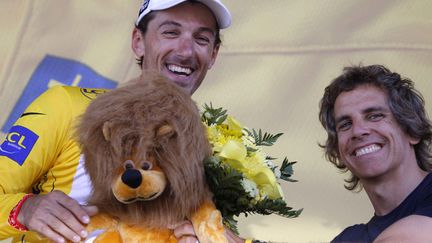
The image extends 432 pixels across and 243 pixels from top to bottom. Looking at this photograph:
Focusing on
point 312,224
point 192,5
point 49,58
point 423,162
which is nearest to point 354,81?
point 423,162

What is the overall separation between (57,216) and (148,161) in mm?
229

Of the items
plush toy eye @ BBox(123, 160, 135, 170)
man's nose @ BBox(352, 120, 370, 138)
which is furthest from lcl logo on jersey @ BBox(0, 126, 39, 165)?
man's nose @ BBox(352, 120, 370, 138)

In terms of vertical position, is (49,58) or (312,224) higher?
(49,58)

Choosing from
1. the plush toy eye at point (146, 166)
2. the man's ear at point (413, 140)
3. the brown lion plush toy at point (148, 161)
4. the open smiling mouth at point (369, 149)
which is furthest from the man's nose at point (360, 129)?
the plush toy eye at point (146, 166)

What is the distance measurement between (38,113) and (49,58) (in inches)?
48.0

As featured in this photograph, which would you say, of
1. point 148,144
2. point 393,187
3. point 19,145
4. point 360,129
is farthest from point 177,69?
point 393,187

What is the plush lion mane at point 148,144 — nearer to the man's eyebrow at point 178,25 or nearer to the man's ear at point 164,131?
the man's ear at point 164,131

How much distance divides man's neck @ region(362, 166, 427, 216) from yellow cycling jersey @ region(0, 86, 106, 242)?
2.80 ft

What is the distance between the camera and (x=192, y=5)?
1901mm

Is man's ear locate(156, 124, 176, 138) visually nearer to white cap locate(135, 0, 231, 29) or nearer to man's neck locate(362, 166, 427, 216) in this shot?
white cap locate(135, 0, 231, 29)

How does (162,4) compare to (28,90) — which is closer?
(162,4)

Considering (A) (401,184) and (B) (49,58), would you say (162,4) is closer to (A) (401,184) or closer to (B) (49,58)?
(A) (401,184)

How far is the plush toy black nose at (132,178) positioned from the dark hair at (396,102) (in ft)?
3.66

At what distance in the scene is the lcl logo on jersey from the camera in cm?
171
